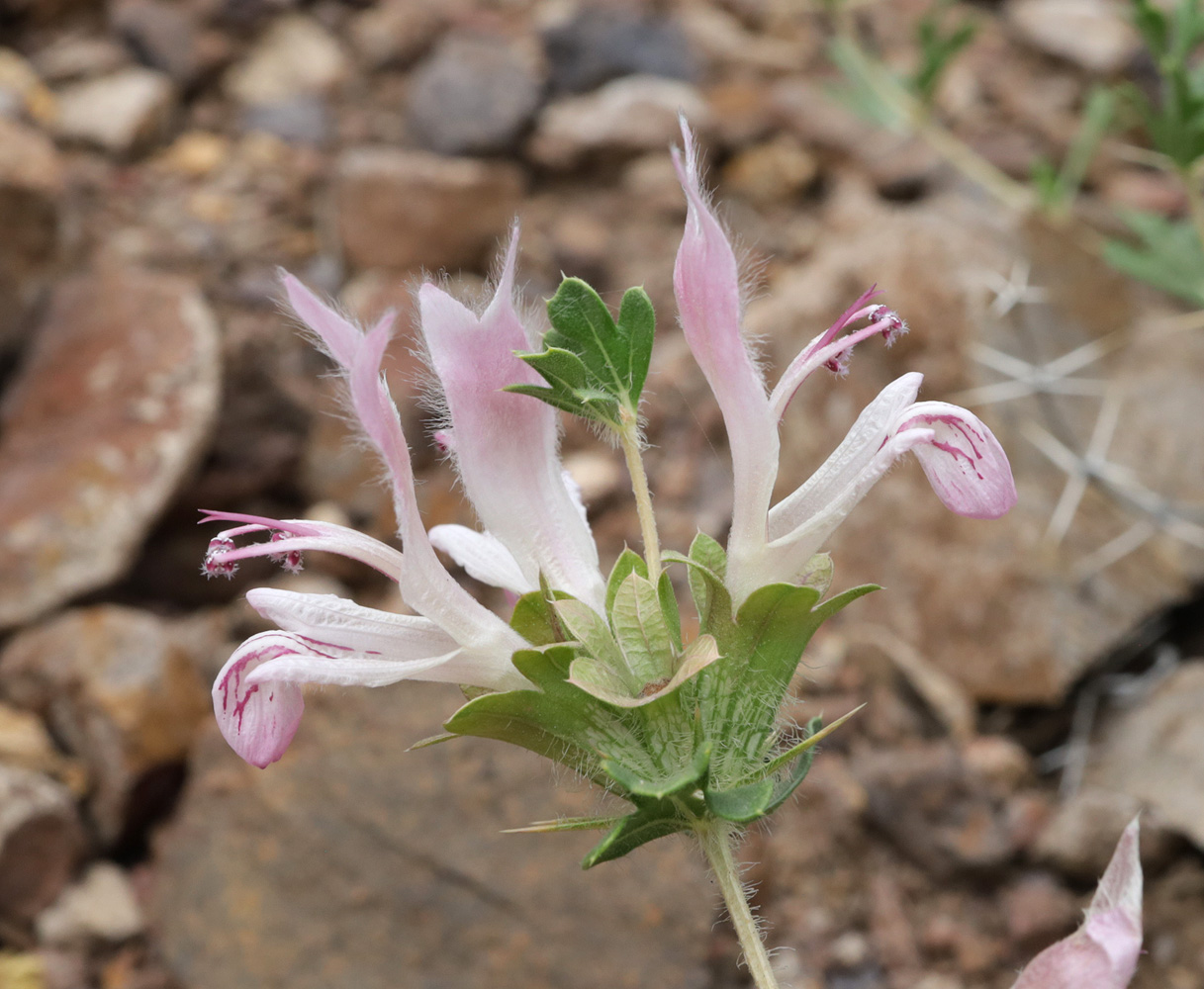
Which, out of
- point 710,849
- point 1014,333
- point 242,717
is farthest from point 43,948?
point 1014,333

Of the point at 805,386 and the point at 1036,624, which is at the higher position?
the point at 805,386

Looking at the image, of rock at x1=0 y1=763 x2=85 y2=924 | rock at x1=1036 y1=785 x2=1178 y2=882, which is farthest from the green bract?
rock at x1=0 y1=763 x2=85 y2=924

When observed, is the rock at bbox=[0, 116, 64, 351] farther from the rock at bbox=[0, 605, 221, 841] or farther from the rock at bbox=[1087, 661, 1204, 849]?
the rock at bbox=[1087, 661, 1204, 849]

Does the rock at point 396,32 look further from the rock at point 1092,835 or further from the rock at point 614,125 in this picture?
the rock at point 1092,835

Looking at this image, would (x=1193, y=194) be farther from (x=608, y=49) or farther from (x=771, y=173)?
(x=608, y=49)

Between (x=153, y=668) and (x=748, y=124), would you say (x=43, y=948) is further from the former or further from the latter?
(x=748, y=124)

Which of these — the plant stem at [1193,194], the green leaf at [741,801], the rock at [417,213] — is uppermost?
the green leaf at [741,801]

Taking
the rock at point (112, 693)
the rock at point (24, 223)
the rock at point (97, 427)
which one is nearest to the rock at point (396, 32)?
the rock at point (24, 223)
